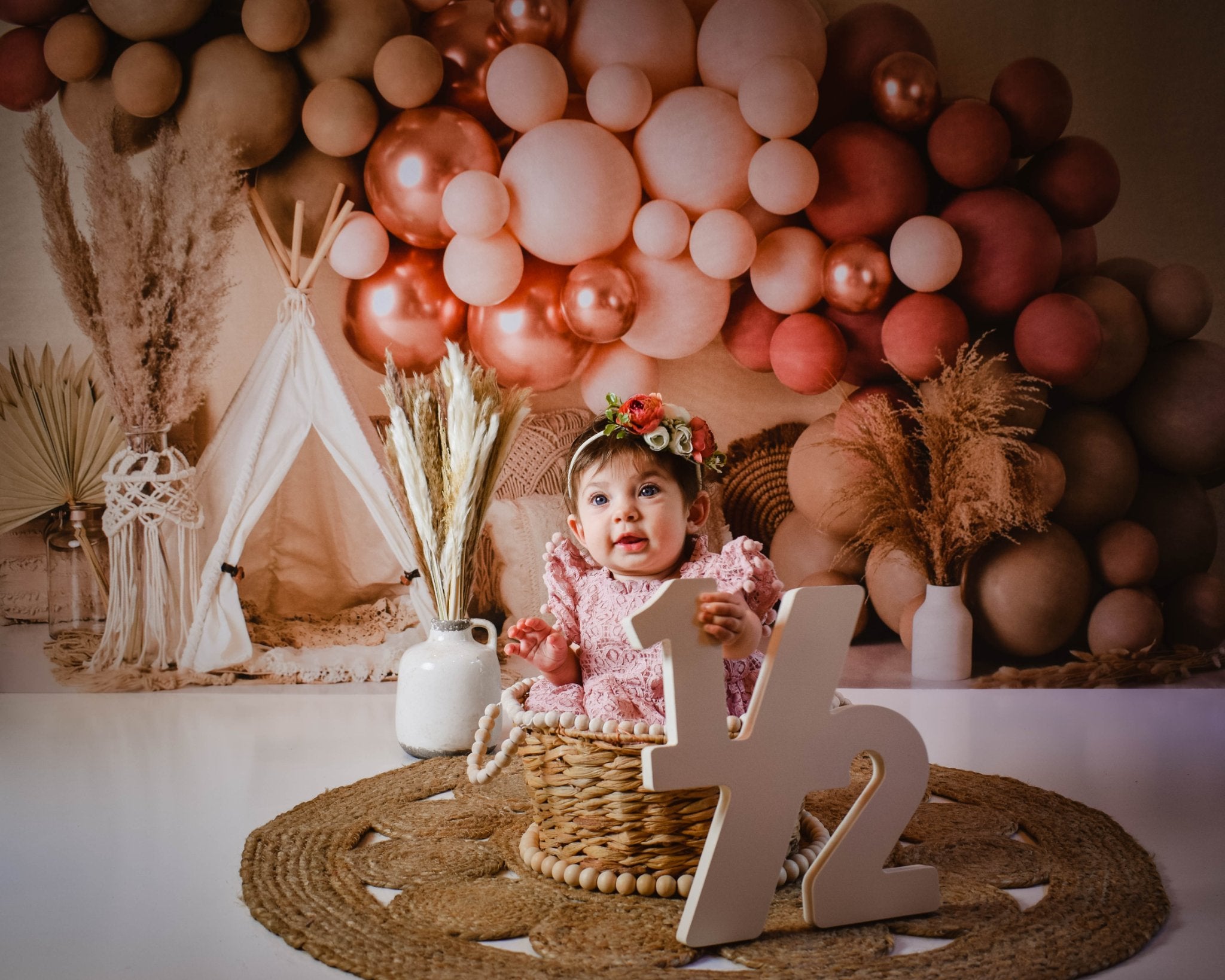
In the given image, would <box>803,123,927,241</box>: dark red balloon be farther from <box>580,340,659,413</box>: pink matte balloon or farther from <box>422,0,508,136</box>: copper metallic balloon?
<box>422,0,508,136</box>: copper metallic balloon

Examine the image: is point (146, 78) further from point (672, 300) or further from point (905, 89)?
point (905, 89)

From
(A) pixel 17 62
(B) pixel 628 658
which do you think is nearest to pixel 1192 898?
(B) pixel 628 658

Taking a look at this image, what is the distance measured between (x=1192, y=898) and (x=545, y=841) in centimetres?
Answer: 91

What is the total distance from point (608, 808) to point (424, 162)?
6.71 ft

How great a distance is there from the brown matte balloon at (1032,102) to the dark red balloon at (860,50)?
0.72 ft

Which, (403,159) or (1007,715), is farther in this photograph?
(403,159)

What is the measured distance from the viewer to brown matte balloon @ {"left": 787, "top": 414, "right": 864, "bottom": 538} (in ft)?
9.71

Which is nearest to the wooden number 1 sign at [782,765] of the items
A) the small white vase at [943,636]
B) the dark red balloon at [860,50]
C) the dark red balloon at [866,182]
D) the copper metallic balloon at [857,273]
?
the small white vase at [943,636]

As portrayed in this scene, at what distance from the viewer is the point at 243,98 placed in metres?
2.98

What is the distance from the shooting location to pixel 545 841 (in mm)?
1589

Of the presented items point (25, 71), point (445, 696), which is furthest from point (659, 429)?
point (25, 71)

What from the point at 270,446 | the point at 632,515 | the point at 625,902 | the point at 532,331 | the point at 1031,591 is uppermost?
the point at 532,331

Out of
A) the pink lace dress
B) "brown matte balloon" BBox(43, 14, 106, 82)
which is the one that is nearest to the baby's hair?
the pink lace dress

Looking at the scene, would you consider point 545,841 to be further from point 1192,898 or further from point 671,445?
point 1192,898
